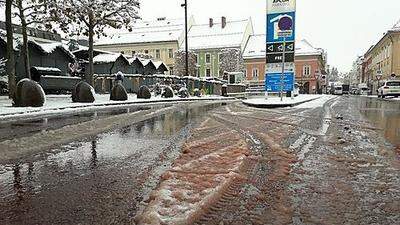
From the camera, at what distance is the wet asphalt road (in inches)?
135

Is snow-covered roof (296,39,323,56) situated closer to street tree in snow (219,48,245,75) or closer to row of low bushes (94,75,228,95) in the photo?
street tree in snow (219,48,245,75)

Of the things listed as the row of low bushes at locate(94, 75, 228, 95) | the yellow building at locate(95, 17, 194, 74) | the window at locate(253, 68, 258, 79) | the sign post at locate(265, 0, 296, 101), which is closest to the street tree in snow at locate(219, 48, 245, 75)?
the window at locate(253, 68, 258, 79)

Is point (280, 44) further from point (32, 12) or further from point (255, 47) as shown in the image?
point (255, 47)

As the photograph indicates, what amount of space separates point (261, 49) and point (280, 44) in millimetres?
55745

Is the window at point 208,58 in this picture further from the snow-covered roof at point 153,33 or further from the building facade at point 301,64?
the building facade at point 301,64

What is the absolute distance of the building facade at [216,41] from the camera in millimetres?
76750

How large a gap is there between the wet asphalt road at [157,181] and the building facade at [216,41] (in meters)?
70.1

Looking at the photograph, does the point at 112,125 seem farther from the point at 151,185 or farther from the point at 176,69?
the point at 176,69

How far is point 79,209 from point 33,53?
31885mm

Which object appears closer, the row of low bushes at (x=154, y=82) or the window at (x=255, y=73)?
the row of low bushes at (x=154, y=82)

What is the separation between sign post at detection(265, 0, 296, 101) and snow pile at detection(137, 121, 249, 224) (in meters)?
17.2

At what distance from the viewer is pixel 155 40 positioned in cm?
7912

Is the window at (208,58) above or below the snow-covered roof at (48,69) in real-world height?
above

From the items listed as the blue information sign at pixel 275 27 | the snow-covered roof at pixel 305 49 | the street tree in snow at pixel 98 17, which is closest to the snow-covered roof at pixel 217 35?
the snow-covered roof at pixel 305 49
